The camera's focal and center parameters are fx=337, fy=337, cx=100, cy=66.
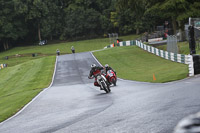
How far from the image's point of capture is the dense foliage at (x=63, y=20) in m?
90.9

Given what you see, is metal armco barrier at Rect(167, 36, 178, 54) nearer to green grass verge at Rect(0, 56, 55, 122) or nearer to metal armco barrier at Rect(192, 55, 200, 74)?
green grass verge at Rect(0, 56, 55, 122)

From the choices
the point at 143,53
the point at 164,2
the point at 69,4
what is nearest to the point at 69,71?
the point at 143,53

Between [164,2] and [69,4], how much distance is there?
177 feet

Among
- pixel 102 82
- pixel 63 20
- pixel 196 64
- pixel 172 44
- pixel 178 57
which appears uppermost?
pixel 63 20

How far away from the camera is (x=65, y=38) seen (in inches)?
3799

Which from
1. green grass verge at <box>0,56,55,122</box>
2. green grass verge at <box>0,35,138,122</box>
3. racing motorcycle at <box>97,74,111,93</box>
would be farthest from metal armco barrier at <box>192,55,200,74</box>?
green grass verge at <box>0,56,55,122</box>

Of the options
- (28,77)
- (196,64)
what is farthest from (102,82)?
(28,77)

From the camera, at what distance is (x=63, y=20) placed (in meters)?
99.8

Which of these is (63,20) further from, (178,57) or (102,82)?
(102,82)

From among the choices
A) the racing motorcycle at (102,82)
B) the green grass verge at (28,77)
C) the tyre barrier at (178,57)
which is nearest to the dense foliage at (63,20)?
the tyre barrier at (178,57)

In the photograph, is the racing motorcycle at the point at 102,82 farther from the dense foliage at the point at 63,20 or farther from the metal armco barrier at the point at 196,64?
the dense foliage at the point at 63,20

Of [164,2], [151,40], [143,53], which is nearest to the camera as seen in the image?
[143,53]

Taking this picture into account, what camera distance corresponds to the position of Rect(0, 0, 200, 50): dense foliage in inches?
3578

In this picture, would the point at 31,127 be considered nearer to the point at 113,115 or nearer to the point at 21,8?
the point at 113,115
